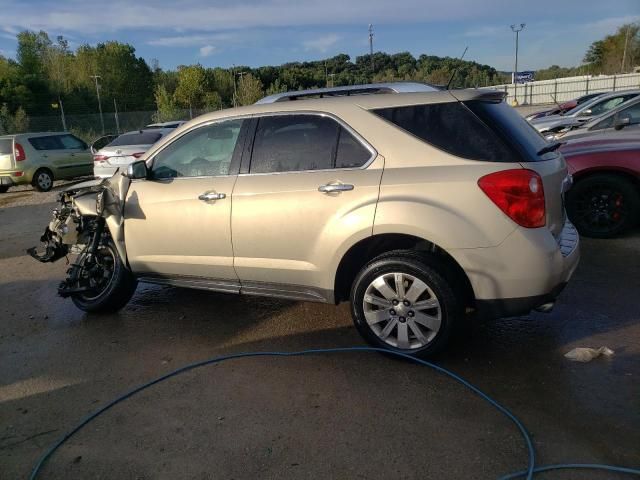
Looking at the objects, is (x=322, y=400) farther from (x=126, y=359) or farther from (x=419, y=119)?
(x=419, y=119)

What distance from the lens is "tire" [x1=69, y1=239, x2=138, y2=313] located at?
4750mm

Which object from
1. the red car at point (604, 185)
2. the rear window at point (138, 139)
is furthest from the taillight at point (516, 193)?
the rear window at point (138, 139)

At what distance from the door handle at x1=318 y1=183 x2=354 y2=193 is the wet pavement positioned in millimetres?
1202

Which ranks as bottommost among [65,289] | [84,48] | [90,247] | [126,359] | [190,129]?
[126,359]

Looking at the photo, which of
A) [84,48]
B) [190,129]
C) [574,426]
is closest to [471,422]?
[574,426]

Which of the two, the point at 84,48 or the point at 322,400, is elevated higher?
the point at 84,48

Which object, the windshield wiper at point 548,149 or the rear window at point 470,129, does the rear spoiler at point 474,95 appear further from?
the windshield wiper at point 548,149

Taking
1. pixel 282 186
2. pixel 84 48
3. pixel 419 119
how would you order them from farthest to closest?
pixel 84 48 → pixel 282 186 → pixel 419 119

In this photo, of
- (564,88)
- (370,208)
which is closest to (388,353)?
(370,208)

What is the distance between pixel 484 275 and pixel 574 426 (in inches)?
38.2

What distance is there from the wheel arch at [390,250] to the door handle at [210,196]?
3.57ft

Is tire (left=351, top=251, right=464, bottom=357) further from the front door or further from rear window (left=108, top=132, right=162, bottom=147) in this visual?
rear window (left=108, top=132, right=162, bottom=147)

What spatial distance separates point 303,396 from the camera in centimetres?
329

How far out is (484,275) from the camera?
3.30 m
